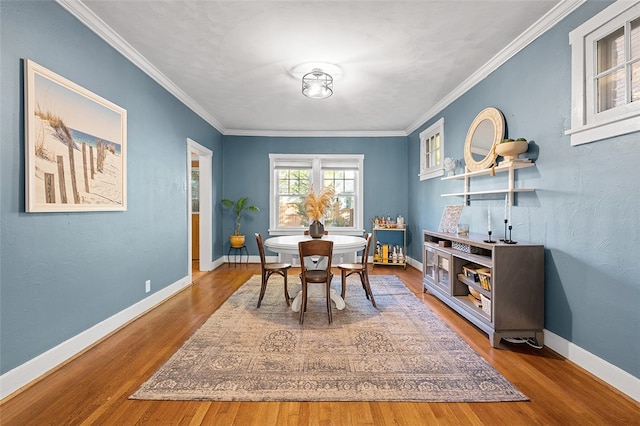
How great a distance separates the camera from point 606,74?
2.11 meters

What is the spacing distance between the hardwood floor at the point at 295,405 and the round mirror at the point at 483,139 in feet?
6.31

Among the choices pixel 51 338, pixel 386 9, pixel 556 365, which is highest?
pixel 386 9

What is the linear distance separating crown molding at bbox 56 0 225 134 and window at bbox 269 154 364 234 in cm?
236

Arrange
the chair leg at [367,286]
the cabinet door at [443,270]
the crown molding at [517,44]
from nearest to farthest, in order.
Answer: the crown molding at [517,44]
the cabinet door at [443,270]
the chair leg at [367,286]

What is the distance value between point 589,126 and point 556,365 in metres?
1.71

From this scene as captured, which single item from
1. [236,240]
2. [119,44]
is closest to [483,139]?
[119,44]

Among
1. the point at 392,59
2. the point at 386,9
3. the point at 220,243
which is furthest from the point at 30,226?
the point at 220,243

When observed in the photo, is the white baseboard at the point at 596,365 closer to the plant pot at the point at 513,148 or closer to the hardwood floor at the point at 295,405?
the hardwood floor at the point at 295,405

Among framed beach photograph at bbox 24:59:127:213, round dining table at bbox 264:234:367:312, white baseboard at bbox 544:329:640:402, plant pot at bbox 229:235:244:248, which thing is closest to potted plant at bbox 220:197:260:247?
plant pot at bbox 229:235:244:248

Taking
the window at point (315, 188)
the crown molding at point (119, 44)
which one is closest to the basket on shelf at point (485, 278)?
the window at point (315, 188)

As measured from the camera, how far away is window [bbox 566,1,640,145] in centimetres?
194

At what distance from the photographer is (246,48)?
303 cm

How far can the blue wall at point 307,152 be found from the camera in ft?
21.1

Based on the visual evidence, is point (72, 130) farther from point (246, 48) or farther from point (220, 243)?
point (220, 243)
